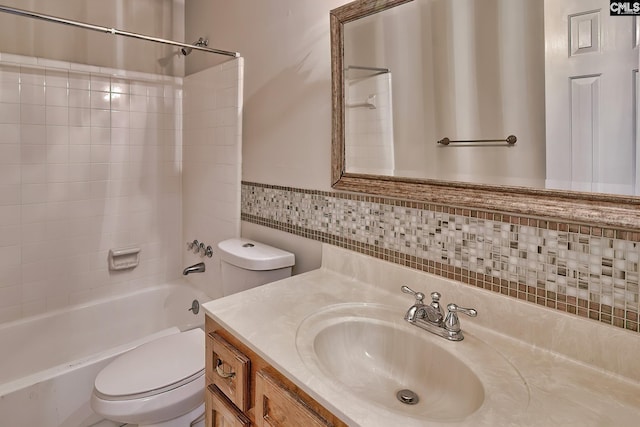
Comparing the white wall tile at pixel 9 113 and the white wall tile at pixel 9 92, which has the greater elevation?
the white wall tile at pixel 9 92

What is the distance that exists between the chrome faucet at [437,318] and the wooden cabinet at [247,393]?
1.24ft

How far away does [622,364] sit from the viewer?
2.56 ft

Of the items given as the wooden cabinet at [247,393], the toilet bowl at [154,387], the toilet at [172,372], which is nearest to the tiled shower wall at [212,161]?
the toilet at [172,372]

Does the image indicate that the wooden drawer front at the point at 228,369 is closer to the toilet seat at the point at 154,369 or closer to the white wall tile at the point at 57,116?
the toilet seat at the point at 154,369

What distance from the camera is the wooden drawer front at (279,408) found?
29.6 inches

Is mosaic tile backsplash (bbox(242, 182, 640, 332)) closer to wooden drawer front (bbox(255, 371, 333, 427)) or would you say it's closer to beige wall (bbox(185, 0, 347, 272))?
beige wall (bbox(185, 0, 347, 272))

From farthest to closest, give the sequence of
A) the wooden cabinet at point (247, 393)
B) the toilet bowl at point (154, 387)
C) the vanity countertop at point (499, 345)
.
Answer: the toilet bowl at point (154, 387) < the wooden cabinet at point (247, 393) < the vanity countertop at point (499, 345)

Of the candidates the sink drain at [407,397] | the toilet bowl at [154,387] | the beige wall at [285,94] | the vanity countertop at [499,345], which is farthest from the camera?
the beige wall at [285,94]

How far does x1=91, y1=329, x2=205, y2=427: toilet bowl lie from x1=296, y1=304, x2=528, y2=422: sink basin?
2.45 feet

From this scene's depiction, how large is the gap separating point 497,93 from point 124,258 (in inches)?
89.5

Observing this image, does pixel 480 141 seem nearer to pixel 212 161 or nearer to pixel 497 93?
pixel 497 93

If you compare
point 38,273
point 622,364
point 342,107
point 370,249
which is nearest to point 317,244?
point 370,249

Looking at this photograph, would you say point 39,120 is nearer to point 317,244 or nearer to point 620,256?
point 317,244

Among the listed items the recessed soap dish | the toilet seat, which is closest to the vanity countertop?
the toilet seat
